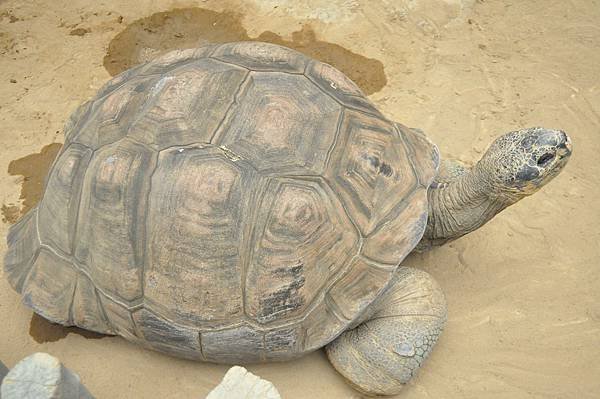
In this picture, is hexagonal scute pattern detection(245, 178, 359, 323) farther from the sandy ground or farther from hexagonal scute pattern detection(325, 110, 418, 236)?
the sandy ground

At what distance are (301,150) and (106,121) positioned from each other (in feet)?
3.96

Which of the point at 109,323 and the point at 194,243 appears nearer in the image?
the point at 194,243

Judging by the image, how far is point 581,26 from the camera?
5605 mm

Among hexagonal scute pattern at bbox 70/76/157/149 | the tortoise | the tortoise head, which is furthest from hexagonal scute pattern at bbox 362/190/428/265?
hexagonal scute pattern at bbox 70/76/157/149

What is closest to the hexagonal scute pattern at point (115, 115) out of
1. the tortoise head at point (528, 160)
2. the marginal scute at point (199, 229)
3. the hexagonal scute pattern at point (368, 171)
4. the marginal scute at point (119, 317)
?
the marginal scute at point (199, 229)

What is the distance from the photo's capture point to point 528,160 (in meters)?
3.33

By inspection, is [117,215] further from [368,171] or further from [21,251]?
[368,171]

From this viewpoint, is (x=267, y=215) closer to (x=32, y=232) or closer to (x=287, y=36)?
(x=32, y=232)

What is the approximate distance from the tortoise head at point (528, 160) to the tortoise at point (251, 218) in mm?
10

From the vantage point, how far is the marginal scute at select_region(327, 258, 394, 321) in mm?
3188

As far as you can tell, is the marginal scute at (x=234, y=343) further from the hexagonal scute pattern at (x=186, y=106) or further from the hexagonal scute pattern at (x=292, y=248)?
the hexagonal scute pattern at (x=186, y=106)

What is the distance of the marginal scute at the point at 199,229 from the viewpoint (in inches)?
120

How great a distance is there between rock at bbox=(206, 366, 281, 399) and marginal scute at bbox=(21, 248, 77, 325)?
137 centimetres

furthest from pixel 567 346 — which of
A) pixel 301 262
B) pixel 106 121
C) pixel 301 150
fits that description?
pixel 106 121
